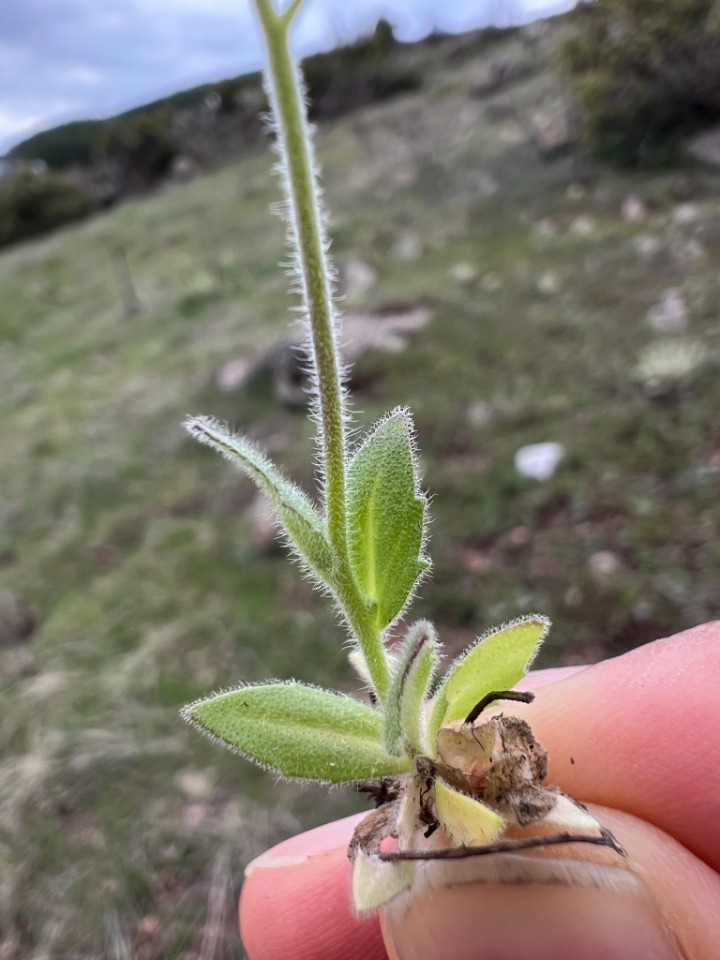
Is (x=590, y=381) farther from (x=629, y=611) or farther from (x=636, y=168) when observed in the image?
(x=636, y=168)

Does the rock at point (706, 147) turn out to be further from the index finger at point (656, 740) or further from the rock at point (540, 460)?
the index finger at point (656, 740)

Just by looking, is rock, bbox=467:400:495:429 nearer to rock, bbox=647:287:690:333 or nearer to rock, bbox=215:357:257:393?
rock, bbox=647:287:690:333

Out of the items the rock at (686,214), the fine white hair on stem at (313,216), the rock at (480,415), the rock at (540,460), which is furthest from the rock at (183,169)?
the fine white hair on stem at (313,216)

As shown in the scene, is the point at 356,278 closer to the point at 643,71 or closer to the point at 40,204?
the point at 643,71

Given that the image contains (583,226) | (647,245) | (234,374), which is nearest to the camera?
(647,245)

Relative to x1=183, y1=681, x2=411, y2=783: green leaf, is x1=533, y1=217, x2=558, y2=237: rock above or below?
above

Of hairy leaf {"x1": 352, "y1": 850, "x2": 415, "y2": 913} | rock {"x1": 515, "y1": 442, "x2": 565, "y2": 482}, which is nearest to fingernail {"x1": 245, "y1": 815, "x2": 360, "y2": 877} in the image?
hairy leaf {"x1": 352, "y1": 850, "x2": 415, "y2": 913}

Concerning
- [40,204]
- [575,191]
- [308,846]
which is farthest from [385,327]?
[40,204]
